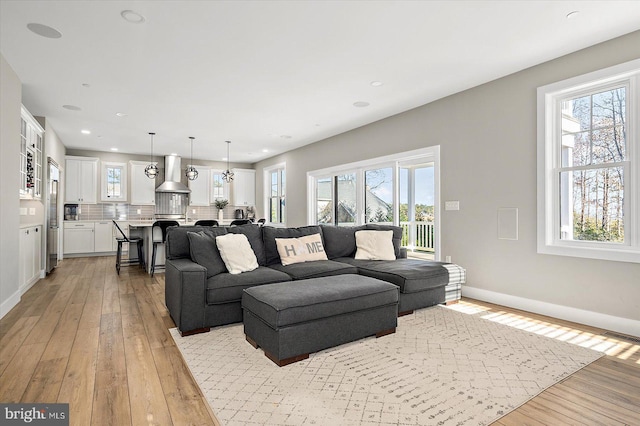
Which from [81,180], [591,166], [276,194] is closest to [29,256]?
[81,180]

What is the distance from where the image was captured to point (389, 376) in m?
2.25

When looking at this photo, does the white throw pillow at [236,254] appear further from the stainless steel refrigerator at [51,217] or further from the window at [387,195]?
the stainless steel refrigerator at [51,217]

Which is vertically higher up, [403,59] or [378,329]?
[403,59]

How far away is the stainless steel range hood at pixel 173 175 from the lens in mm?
9148

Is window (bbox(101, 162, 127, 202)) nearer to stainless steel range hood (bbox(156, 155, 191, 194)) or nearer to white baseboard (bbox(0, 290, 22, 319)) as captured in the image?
stainless steel range hood (bbox(156, 155, 191, 194))

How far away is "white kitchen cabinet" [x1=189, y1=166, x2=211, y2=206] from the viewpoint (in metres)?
10.0

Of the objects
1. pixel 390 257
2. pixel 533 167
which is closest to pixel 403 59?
pixel 533 167

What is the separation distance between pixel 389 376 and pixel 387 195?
4.01 metres

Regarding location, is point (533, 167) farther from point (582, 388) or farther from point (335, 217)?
point (335, 217)

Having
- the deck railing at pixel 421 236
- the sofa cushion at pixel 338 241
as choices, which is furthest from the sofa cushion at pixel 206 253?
the deck railing at pixel 421 236

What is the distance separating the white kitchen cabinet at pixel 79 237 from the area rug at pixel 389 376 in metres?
7.06

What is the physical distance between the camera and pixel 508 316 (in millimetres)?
3621

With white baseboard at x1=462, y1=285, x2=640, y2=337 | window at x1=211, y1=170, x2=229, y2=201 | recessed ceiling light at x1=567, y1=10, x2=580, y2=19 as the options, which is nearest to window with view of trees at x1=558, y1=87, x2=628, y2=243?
white baseboard at x1=462, y1=285, x2=640, y2=337

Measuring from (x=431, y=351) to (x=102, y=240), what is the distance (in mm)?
8762
